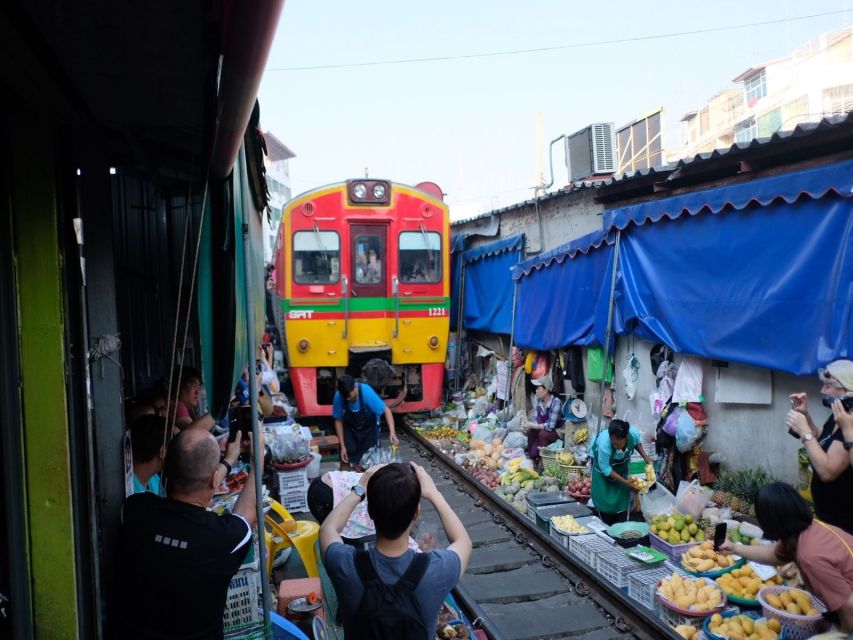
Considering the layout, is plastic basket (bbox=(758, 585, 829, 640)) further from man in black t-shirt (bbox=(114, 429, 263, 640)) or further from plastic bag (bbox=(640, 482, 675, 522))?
man in black t-shirt (bbox=(114, 429, 263, 640))

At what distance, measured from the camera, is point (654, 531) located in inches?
210

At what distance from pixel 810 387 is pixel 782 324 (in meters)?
0.58

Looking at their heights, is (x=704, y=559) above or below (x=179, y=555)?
below

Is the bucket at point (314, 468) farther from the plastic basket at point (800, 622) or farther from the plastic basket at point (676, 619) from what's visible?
the plastic basket at point (800, 622)

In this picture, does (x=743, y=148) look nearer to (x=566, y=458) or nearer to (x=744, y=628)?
(x=566, y=458)

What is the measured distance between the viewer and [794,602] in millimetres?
3867

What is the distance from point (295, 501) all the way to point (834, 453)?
473 centimetres

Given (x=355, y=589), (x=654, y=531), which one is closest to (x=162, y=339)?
(x=355, y=589)

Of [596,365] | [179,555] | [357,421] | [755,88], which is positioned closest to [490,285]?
[596,365]

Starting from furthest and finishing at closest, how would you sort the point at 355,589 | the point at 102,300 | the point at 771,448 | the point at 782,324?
the point at 771,448
the point at 782,324
the point at 102,300
the point at 355,589

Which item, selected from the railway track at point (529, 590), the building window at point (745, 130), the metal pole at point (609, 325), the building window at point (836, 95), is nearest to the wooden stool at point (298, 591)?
the railway track at point (529, 590)

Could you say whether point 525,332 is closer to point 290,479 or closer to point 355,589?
point 290,479

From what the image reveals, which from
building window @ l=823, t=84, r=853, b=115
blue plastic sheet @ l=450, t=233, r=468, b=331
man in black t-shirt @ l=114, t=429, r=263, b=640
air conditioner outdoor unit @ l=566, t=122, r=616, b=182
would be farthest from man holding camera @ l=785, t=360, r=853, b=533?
building window @ l=823, t=84, r=853, b=115

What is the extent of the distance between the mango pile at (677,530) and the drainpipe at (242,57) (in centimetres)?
459
